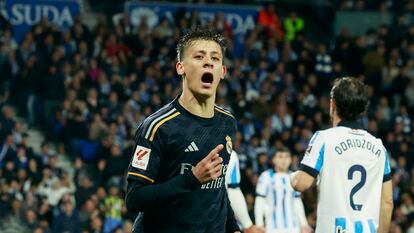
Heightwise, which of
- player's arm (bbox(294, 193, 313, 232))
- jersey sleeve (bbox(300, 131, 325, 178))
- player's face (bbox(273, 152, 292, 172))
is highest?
jersey sleeve (bbox(300, 131, 325, 178))

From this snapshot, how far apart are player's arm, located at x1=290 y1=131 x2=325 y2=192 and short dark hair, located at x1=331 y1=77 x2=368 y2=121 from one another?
24cm

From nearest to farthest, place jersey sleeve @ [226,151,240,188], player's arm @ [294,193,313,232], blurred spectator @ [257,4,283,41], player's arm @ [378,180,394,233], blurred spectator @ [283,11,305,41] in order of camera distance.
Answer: player's arm @ [378,180,394,233] < jersey sleeve @ [226,151,240,188] < player's arm @ [294,193,313,232] < blurred spectator @ [257,4,283,41] < blurred spectator @ [283,11,305,41]

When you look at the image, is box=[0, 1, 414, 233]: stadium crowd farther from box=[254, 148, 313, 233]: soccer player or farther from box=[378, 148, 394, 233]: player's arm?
box=[378, 148, 394, 233]: player's arm

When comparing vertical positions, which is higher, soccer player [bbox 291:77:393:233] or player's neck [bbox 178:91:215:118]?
player's neck [bbox 178:91:215:118]

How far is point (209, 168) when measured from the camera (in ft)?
15.9

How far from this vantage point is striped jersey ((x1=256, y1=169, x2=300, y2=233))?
39.8ft

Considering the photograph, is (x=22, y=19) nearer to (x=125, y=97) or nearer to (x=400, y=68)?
(x=125, y=97)

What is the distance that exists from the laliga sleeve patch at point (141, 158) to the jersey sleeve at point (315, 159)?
1.81 metres

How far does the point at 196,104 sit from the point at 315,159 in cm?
155

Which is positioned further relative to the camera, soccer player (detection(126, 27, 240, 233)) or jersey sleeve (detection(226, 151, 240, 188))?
jersey sleeve (detection(226, 151, 240, 188))

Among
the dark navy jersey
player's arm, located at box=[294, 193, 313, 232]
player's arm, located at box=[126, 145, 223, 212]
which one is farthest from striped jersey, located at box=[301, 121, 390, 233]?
player's arm, located at box=[294, 193, 313, 232]

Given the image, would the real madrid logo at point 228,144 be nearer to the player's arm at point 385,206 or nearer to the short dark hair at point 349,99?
the short dark hair at point 349,99

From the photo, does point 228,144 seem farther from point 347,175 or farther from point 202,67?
point 347,175

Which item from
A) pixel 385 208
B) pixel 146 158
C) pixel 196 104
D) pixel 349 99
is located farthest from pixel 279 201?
pixel 146 158
